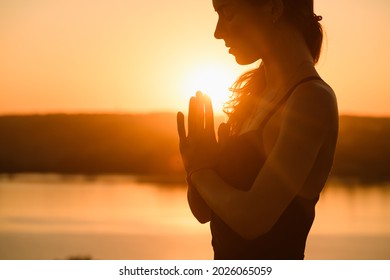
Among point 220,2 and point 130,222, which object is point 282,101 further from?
point 130,222

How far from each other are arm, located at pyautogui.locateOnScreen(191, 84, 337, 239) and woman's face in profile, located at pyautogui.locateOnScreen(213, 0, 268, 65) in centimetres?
29

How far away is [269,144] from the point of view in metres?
2.21

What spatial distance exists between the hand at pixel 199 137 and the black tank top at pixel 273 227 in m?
0.05

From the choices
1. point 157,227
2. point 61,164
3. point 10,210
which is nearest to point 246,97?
point 157,227

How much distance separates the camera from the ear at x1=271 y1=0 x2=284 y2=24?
2344 millimetres

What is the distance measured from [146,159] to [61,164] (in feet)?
35.3

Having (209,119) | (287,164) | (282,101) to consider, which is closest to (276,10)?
(282,101)

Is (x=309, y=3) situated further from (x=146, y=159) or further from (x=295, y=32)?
(x=146, y=159)

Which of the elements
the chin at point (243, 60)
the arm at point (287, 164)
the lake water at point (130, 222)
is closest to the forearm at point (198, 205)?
the arm at point (287, 164)

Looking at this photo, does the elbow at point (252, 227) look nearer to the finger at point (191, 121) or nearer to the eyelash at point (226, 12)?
the finger at point (191, 121)

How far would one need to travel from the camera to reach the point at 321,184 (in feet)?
7.56

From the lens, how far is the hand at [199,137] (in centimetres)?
238

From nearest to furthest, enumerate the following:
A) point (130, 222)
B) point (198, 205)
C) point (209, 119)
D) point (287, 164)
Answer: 1. point (287, 164)
2. point (209, 119)
3. point (198, 205)
4. point (130, 222)

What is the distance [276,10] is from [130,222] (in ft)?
123
